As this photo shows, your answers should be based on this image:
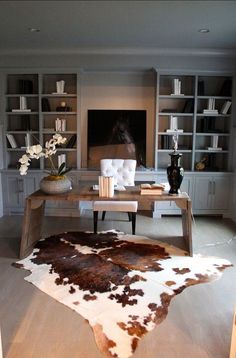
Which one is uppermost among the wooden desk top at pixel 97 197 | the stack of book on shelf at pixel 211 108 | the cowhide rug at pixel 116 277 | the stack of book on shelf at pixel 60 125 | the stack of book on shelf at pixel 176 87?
the stack of book on shelf at pixel 176 87

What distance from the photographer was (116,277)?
2967 millimetres

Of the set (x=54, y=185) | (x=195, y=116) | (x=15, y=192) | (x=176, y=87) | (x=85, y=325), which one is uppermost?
(x=176, y=87)

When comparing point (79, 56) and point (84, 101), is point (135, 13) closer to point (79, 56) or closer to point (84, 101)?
point (79, 56)

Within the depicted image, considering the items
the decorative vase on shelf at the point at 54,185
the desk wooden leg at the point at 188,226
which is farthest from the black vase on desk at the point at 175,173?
the decorative vase on shelf at the point at 54,185

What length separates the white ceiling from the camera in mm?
2973

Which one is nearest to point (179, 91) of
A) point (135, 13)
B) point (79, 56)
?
point (79, 56)

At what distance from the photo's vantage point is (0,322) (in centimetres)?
231

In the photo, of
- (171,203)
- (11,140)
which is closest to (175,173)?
(171,203)

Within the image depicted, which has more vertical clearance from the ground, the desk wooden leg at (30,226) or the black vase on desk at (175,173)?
the black vase on desk at (175,173)

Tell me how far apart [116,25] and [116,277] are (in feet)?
8.96

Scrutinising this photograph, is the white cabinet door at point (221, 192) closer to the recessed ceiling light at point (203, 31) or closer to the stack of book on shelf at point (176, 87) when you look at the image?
the stack of book on shelf at point (176, 87)

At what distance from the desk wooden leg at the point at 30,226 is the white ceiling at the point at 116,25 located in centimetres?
195

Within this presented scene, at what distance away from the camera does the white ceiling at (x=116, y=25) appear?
297cm

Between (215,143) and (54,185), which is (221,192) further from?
(54,185)
